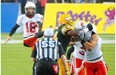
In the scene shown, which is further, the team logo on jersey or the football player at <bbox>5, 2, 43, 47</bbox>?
the team logo on jersey

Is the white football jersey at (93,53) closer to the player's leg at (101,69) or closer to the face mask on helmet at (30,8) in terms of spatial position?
the player's leg at (101,69)

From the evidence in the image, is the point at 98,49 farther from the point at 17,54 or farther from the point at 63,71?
the point at 17,54

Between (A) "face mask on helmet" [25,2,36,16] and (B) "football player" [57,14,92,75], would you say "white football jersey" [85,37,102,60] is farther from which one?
(A) "face mask on helmet" [25,2,36,16]

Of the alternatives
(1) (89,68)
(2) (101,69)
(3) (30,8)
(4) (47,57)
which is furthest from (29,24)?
(4) (47,57)

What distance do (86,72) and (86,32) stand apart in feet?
3.16

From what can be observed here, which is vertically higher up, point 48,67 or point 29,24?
point 48,67

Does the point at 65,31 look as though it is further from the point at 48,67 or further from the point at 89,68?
the point at 48,67

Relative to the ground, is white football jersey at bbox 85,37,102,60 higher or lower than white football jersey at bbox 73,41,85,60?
higher

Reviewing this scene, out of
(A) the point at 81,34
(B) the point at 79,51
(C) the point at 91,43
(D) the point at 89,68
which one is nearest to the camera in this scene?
(A) the point at 81,34

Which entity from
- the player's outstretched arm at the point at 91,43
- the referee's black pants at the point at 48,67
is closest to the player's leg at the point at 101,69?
the player's outstretched arm at the point at 91,43

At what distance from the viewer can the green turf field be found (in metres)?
14.8

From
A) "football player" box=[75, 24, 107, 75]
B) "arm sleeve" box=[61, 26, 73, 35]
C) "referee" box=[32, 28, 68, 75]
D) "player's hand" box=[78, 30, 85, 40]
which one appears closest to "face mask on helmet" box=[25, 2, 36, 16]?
"arm sleeve" box=[61, 26, 73, 35]

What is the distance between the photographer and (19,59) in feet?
56.1

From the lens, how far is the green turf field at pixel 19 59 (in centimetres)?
1477
